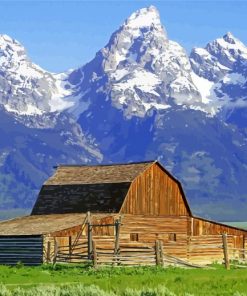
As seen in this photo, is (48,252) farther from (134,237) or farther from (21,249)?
(134,237)

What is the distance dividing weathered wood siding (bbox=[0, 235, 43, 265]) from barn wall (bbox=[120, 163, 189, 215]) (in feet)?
29.4

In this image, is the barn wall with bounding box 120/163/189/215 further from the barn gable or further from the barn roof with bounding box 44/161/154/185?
the barn roof with bounding box 44/161/154/185

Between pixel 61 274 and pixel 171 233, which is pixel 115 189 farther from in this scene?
pixel 61 274

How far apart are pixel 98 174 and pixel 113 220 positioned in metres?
8.62

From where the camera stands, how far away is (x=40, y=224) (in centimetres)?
7344

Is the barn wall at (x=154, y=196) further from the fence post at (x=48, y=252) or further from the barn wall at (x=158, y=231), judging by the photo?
the fence post at (x=48, y=252)

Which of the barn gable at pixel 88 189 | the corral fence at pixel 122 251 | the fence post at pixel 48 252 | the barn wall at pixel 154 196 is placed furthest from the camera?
the barn wall at pixel 154 196

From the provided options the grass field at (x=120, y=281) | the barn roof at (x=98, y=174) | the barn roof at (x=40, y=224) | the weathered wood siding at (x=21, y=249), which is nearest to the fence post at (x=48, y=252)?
the weathered wood siding at (x=21, y=249)

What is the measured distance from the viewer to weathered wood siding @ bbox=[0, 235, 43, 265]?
69188mm

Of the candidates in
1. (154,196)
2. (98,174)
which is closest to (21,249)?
(98,174)

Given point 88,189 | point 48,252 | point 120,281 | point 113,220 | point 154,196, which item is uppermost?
point 88,189

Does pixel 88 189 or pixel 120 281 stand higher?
pixel 88 189

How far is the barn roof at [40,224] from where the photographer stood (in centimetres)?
7035

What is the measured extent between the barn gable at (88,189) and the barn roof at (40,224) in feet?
6.19
